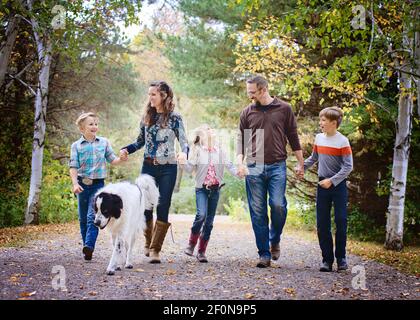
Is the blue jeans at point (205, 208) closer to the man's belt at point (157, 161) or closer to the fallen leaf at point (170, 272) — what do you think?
the man's belt at point (157, 161)

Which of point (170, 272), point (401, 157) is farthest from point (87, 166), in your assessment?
point (401, 157)

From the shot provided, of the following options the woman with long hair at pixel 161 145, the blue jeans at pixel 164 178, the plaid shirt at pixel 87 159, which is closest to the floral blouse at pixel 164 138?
the woman with long hair at pixel 161 145

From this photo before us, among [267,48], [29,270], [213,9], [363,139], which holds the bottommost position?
[29,270]

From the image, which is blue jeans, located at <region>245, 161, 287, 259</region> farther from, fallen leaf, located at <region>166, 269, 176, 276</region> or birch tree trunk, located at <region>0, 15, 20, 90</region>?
birch tree trunk, located at <region>0, 15, 20, 90</region>

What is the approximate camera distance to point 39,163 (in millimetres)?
12680

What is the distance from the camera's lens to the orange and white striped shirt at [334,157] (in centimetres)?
597

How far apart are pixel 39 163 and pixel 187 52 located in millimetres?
5834

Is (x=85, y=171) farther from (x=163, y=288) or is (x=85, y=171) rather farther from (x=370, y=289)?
(x=370, y=289)

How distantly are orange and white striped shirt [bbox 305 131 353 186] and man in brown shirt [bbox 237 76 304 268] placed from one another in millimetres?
342

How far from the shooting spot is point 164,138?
6.55 meters

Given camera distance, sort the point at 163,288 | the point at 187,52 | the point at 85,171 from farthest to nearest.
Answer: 1. the point at 187,52
2. the point at 85,171
3. the point at 163,288

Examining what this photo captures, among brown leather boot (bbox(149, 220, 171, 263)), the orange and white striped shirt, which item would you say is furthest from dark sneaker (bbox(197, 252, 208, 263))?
the orange and white striped shirt
